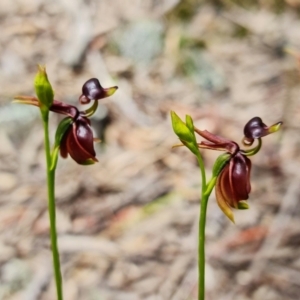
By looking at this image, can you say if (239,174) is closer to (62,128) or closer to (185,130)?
(185,130)

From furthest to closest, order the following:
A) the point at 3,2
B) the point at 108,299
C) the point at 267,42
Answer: the point at 3,2
the point at 267,42
the point at 108,299

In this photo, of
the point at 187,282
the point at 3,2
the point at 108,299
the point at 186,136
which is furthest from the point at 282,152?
the point at 3,2

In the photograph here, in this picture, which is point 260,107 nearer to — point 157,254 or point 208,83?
point 208,83

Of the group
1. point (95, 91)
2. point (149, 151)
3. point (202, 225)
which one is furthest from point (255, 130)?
point (149, 151)

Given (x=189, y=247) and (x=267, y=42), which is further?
(x=267, y=42)

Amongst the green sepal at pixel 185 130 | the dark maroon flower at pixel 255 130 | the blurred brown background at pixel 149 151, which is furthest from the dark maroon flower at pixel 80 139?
the blurred brown background at pixel 149 151

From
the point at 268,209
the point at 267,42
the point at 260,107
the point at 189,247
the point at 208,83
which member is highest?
the point at 267,42

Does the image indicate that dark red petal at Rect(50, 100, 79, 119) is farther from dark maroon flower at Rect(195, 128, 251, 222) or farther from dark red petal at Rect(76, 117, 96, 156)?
dark maroon flower at Rect(195, 128, 251, 222)
